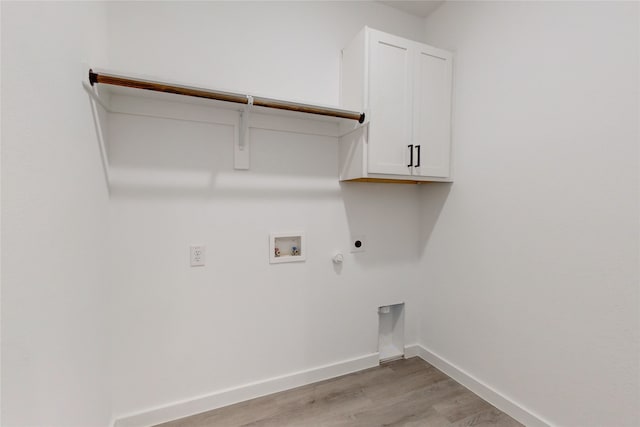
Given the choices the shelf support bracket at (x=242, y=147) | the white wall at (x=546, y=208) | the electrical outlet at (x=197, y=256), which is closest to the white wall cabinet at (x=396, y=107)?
the white wall at (x=546, y=208)

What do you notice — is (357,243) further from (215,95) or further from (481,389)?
(215,95)

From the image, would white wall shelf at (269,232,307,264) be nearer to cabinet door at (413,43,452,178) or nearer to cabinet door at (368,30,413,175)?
cabinet door at (368,30,413,175)

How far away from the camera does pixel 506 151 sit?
173 cm

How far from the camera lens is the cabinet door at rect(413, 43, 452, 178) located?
193cm

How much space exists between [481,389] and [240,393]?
160 cm

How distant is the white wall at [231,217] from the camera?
1.56 m

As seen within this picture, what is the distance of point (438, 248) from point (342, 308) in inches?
35.3

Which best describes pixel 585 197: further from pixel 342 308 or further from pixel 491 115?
pixel 342 308

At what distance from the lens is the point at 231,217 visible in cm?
177

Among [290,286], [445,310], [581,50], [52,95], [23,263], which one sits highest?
[581,50]

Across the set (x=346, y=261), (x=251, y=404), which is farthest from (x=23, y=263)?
(x=346, y=261)

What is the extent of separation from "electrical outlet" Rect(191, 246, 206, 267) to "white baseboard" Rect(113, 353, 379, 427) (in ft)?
2.71

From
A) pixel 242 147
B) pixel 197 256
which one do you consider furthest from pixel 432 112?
pixel 197 256

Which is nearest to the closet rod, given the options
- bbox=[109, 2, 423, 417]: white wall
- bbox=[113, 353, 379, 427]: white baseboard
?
bbox=[109, 2, 423, 417]: white wall
